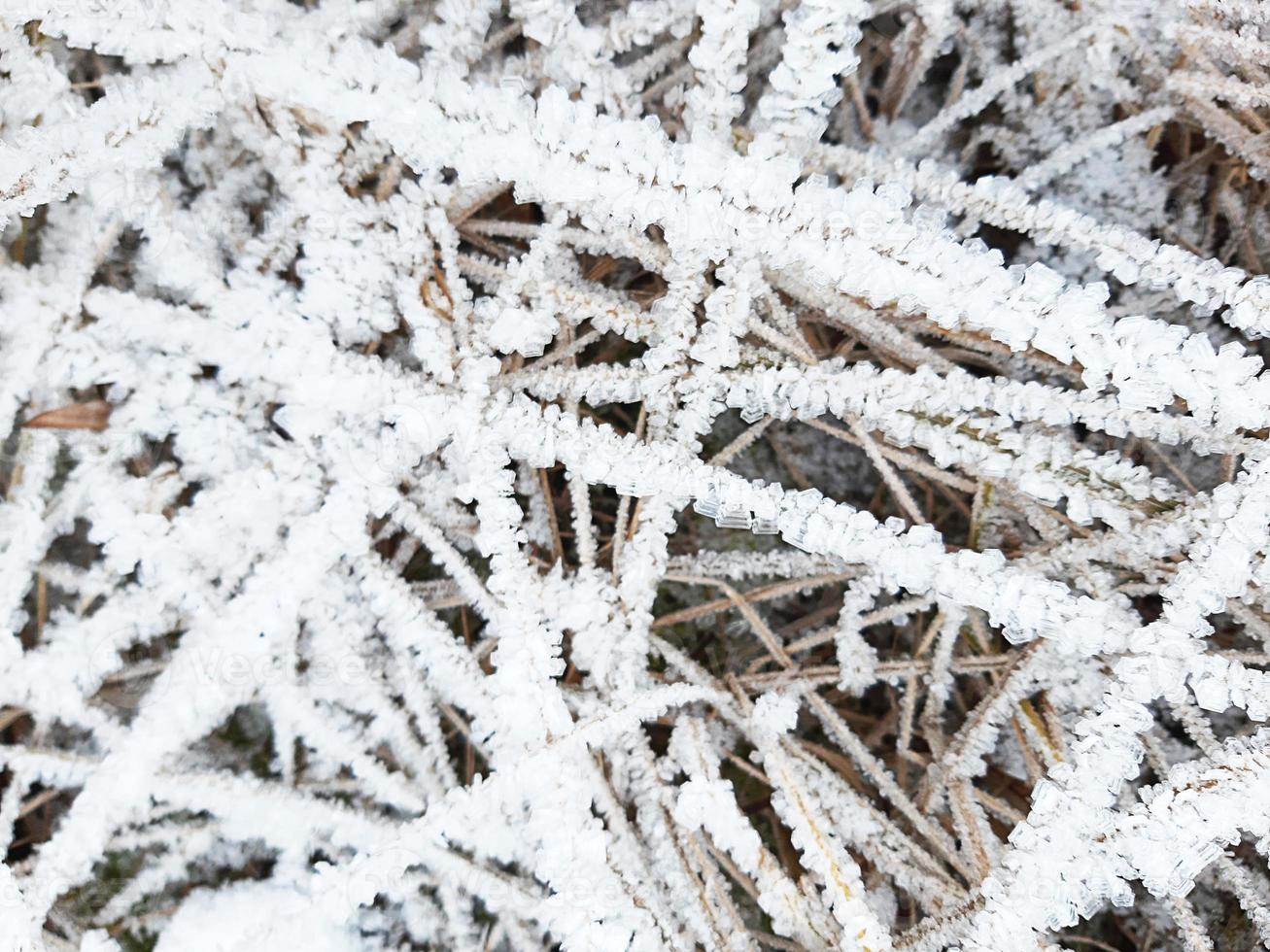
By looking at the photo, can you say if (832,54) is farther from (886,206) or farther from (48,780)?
(48,780)

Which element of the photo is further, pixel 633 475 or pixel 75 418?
pixel 75 418

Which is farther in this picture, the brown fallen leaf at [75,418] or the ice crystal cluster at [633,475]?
the brown fallen leaf at [75,418]

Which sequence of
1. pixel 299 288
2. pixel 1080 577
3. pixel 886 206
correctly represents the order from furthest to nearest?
pixel 299 288 < pixel 1080 577 < pixel 886 206

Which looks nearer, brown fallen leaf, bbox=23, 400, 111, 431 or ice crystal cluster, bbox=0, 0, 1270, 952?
ice crystal cluster, bbox=0, 0, 1270, 952

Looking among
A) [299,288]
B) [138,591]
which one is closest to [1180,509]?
[299,288]
